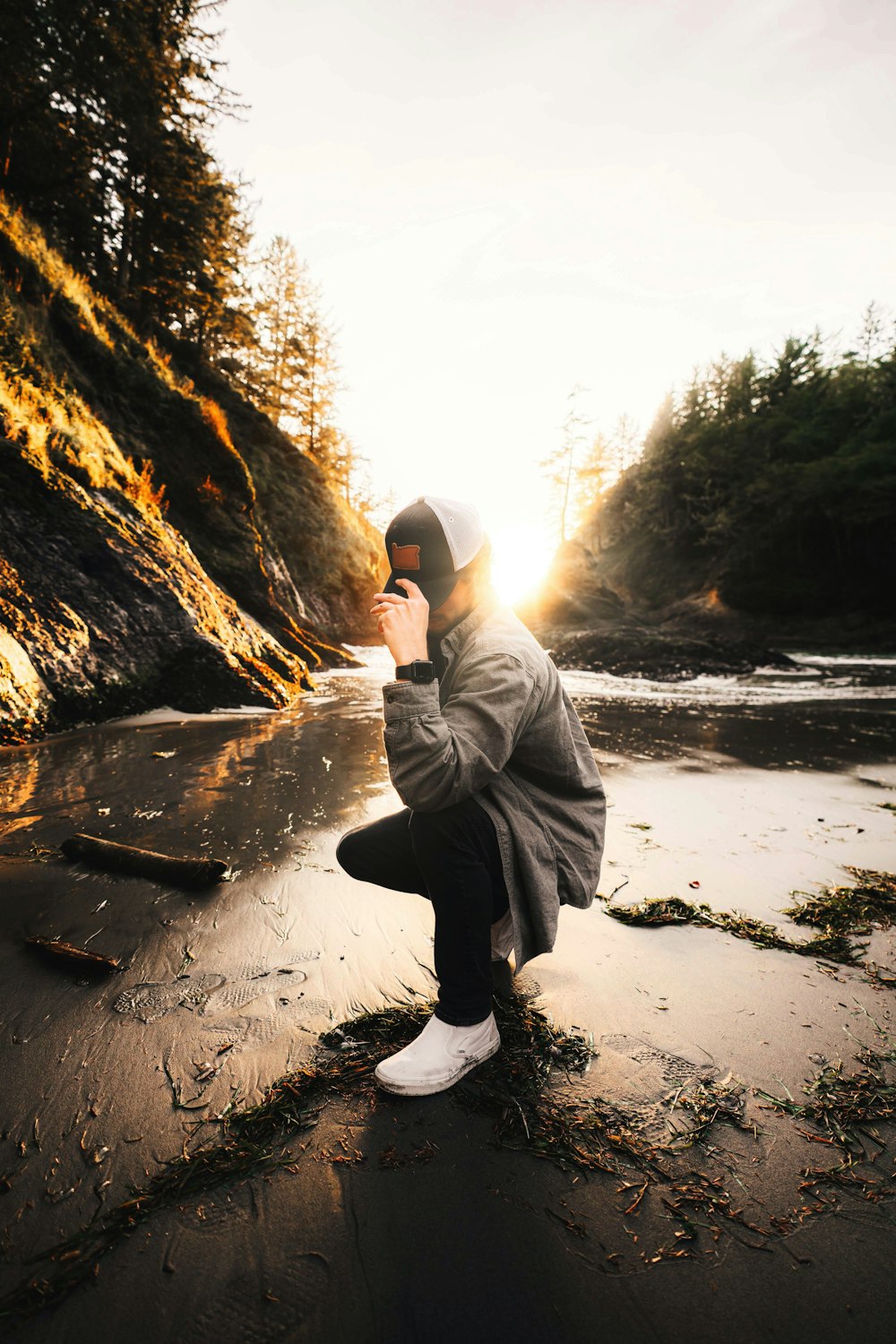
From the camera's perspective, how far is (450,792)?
1606mm

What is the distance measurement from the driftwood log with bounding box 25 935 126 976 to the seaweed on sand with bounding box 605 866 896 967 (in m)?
1.97

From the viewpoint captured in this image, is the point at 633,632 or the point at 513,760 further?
the point at 633,632

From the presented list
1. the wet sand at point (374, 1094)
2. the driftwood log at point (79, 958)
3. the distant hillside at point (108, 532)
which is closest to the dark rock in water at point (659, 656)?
the distant hillside at point (108, 532)

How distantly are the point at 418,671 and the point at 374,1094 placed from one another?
115 cm

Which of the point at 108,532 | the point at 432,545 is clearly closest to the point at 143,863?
the point at 432,545

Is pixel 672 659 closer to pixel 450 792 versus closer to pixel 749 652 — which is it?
pixel 749 652

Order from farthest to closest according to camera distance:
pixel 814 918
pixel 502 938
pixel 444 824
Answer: pixel 814 918
pixel 502 938
pixel 444 824

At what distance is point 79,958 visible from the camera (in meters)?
1.93

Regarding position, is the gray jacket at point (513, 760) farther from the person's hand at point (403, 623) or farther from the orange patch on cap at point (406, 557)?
the orange patch on cap at point (406, 557)

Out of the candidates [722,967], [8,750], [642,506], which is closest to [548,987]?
[722,967]

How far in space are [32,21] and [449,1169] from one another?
16.9 meters

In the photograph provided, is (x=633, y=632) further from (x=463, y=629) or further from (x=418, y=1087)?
(x=418, y=1087)

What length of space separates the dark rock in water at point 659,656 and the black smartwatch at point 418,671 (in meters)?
14.8

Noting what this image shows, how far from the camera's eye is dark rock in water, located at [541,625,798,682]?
648 inches
